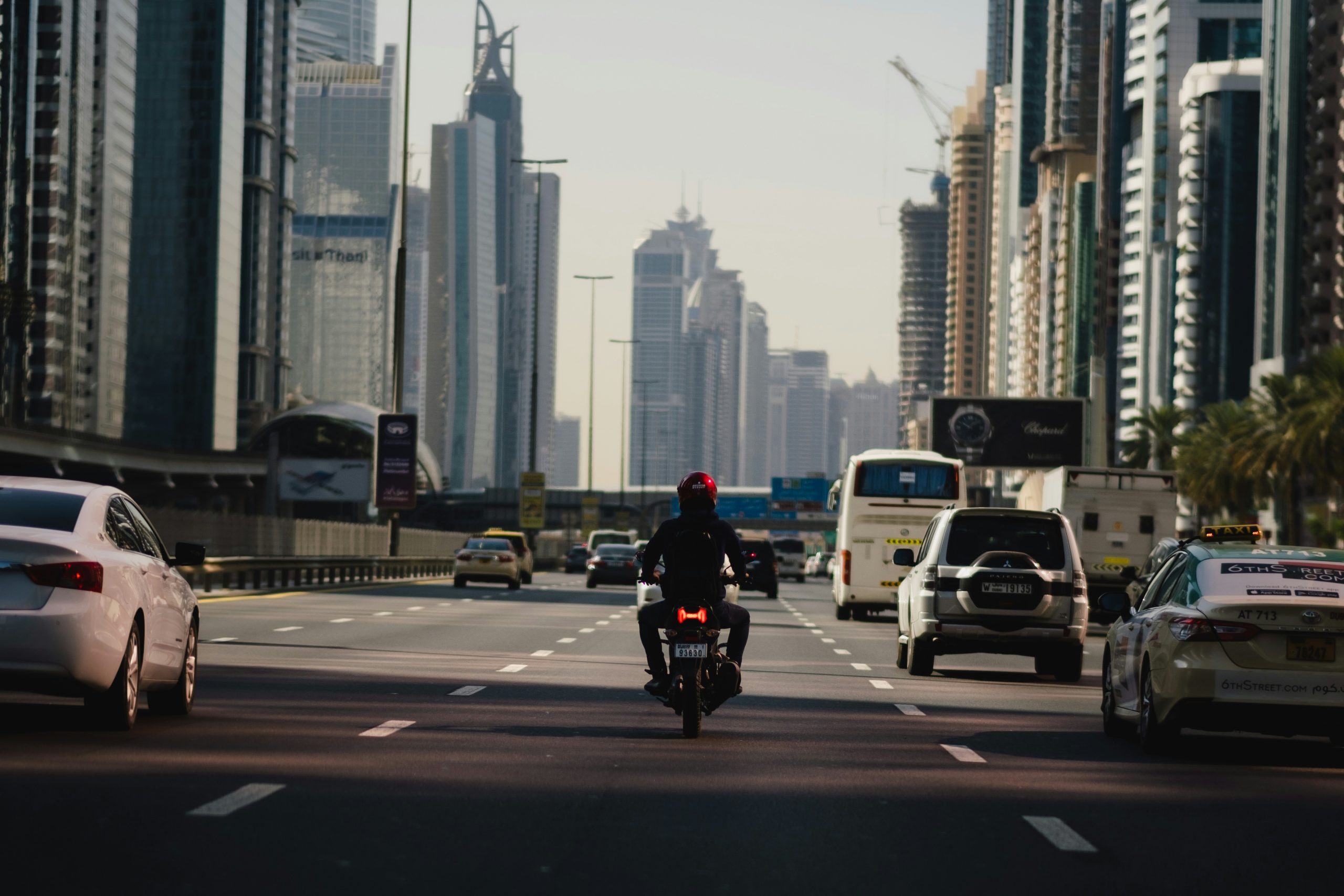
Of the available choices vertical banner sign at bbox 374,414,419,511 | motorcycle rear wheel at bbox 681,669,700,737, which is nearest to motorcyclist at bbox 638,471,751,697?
motorcycle rear wheel at bbox 681,669,700,737

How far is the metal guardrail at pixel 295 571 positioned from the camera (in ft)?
139

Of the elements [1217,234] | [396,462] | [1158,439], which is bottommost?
[396,462]

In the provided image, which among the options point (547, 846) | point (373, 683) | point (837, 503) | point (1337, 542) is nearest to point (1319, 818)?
point (547, 846)

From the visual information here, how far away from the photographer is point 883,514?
38125 millimetres

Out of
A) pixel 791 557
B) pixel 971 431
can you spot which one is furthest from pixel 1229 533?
pixel 791 557

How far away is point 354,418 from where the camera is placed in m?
173

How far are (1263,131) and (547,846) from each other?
130 metres

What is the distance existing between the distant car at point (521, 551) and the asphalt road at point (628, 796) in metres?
39.6

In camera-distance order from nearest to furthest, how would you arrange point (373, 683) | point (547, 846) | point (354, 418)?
point (547, 846)
point (373, 683)
point (354, 418)

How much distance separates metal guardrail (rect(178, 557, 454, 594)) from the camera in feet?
139

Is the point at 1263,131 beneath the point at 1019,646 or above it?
above

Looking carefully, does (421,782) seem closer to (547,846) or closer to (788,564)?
(547,846)

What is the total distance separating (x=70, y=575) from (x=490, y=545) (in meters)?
45.3

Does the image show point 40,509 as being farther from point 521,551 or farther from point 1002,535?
point 521,551
